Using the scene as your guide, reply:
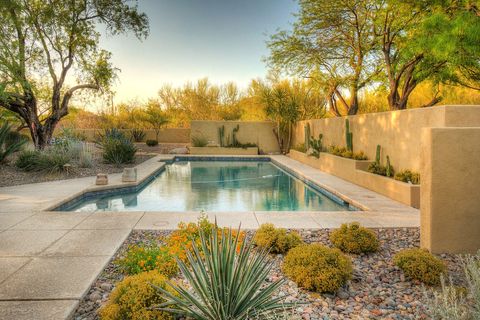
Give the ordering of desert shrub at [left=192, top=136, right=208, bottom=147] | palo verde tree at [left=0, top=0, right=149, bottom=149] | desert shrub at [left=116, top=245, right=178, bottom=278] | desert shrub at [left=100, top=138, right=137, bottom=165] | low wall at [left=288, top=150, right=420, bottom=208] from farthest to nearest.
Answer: desert shrub at [left=192, top=136, right=208, bottom=147] → desert shrub at [left=100, top=138, right=137, bottom=165] → palo verde tree at [left=0, top=0, right=149, bottom=149] → low wall at [left=288, top=150, right=420, bottom=208] → desert shrub at [left=116, top=245, right=178, bottom=278]

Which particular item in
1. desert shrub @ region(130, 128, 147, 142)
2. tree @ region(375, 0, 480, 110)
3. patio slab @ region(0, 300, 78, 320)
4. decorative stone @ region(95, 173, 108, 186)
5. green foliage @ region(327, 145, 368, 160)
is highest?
tree @ region(375, 0, 480, 110)

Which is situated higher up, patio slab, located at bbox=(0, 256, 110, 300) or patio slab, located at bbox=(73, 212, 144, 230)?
patio slab, located at bbox=(73, 212, 144, 230)

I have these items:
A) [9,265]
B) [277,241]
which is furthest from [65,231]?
[277,241]

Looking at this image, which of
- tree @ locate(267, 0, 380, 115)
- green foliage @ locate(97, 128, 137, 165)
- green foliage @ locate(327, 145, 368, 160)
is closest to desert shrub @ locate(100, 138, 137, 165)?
green foliage @ locate(97, 128, 137, 165)

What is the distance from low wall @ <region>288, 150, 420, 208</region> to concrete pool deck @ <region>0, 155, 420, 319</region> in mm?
206

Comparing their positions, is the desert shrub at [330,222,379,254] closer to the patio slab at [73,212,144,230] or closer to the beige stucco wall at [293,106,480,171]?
the patio slab at [73,212,144,230]

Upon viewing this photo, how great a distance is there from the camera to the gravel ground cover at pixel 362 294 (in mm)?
2697

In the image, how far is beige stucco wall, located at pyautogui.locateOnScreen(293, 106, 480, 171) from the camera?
5801 mm

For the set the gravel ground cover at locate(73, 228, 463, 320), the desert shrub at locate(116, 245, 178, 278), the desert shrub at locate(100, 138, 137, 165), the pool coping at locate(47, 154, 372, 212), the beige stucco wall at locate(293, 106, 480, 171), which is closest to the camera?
the gravel ground cover at locate(73, 228, 463, 320)

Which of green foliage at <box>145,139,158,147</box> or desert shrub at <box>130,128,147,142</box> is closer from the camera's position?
green foliage at <box>145,139,158,147</box>

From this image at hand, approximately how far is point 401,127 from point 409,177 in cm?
140

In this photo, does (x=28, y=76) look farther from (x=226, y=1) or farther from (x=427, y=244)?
(x=427, y=244)

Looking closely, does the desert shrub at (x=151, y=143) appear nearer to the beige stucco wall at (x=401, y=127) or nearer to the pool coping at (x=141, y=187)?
the pool coping at (x=141, y=187)

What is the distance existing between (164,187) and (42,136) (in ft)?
19.1
